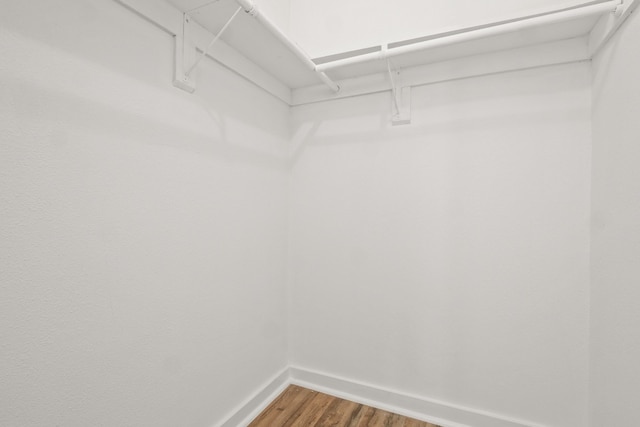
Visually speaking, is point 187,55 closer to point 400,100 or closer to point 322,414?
point 400,100

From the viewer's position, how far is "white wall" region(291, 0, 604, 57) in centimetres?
152

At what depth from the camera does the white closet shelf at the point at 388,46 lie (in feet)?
4.09

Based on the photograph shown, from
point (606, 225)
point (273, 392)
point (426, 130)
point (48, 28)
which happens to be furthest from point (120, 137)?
point (606, 225)

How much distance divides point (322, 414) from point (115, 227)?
156cm

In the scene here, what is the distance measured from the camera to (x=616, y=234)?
48.0 inches

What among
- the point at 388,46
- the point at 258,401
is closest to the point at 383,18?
the point at 388,46

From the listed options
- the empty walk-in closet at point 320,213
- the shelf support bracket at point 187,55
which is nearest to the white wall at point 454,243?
the empty walk-in closet at point 320,213

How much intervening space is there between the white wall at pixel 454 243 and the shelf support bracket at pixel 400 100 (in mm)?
47

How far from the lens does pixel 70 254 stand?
3.12ft

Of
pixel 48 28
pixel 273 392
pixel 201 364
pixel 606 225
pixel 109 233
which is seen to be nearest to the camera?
pixel 48 28

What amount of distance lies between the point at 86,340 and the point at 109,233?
369 mm

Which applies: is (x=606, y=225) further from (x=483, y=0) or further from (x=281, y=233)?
(x=281, y=233)

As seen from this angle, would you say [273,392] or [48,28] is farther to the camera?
[273,392]

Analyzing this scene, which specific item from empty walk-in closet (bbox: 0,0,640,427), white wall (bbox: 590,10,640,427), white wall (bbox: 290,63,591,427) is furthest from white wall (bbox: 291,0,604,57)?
white wall (bbox: 590,10,640,427)
